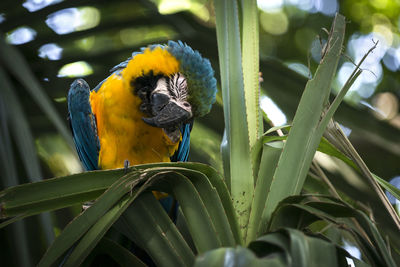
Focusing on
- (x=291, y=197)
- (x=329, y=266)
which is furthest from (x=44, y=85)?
(x=329, y=266)

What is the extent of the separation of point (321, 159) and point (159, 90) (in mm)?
534

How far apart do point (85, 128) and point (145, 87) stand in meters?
0.30

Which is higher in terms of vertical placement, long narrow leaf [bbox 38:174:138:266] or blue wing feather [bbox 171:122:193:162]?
blue wing feather [bbox 171:122:193:162]

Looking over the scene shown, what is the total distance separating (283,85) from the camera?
4.57 ft

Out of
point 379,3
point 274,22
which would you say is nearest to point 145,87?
point 274,22

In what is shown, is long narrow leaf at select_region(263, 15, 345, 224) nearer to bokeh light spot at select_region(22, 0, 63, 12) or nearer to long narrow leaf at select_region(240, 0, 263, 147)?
long narrow leaf at select_region(240, 0, 263, 147)

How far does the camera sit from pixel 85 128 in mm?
1556

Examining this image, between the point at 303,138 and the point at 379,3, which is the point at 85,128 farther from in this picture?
the point at 379,3

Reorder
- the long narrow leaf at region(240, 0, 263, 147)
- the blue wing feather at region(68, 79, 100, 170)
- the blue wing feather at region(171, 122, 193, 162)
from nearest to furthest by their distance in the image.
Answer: the long narrow leaf at region(240, 0, 263, 147) → the blue wing feather at region(68, 79, 100, 170) → the blue wing feather at region(171, 122, 193, 162)

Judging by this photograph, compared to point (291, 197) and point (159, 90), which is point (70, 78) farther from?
point (291, 197)

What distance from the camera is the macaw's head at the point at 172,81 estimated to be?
51.7 inches

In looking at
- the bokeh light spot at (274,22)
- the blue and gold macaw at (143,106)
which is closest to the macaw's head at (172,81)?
the blue and gold macaw at (143,106)

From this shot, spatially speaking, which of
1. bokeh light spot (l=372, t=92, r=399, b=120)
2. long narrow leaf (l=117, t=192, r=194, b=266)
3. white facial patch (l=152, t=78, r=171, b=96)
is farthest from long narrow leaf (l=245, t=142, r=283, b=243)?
bokeh light spot (l=372, t=92, r=399, b=120)

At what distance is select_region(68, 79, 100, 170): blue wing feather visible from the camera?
1.50 m
